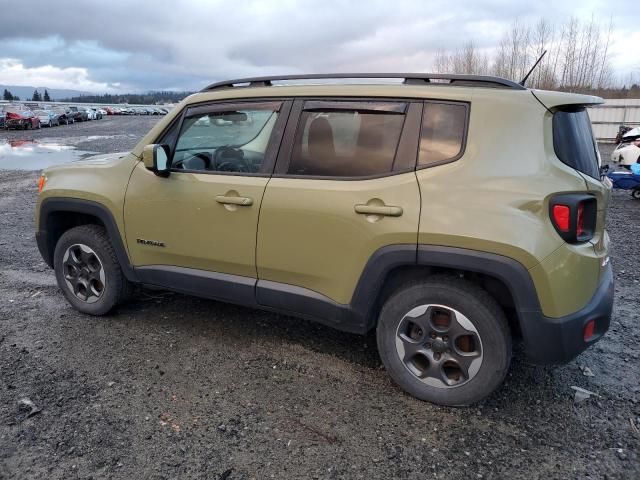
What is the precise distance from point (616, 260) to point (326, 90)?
453 cm

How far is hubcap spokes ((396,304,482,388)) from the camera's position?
2912 mm

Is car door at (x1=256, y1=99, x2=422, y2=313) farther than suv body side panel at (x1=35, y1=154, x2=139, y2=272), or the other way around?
suv body side panel at (x1=35, y1=154, x2=139, y2=272)

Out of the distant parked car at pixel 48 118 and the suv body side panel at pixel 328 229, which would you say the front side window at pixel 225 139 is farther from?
the distant parked car at pixel 48 118

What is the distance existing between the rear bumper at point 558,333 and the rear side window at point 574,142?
2.38ft

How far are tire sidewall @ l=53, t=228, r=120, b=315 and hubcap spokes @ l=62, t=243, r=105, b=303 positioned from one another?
4 cm

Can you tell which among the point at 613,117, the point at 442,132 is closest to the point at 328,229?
the point at 442,132

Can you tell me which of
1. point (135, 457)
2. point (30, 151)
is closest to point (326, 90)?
point (135, 457)

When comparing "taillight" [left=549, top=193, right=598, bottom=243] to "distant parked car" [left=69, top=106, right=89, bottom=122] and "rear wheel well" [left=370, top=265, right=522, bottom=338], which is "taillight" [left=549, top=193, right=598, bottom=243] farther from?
"distant parked car" [left=69, top=106, right=89, bottom=122]

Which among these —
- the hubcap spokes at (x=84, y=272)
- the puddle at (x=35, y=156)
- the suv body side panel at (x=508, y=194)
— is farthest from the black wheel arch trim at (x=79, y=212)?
the puddle at (x=35, y=156)

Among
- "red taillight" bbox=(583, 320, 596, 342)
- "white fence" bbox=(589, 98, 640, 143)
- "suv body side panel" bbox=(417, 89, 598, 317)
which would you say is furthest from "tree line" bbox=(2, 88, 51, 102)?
"red taillight" bbox=(583, 320, 596, 342)

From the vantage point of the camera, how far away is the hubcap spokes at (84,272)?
4.25 metres

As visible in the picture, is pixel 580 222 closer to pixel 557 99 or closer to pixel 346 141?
pixel 557 99

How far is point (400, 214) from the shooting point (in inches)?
114

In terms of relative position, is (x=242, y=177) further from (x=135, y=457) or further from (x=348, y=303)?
Answer: (x=135, y=457)
